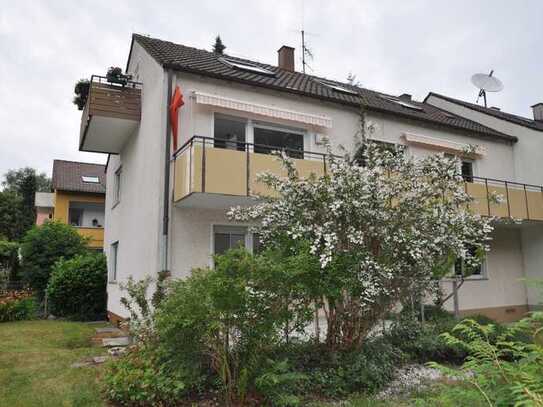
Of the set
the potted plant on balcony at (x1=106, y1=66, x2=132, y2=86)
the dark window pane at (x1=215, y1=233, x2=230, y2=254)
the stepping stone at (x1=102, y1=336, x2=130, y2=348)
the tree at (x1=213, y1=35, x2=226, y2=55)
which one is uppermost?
the tree at (x1=213, y1=35, x2=226, y2=55)

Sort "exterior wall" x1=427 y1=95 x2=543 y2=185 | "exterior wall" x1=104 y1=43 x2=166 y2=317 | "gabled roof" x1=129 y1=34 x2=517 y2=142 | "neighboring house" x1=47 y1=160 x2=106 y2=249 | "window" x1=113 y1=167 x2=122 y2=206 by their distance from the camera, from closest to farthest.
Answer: "exterior wall" x1=104 y1=43 x2=166 y2=317
"gabled roof" x1=129 y1=34 x2=517 y2=142
"window" x1=113 y1=167 x2=122 y2=206
"exterior wall" x1=427 y1=95 x2=543 y2=185
"neighboring house" x1=47 y1=160 x2=106 y2=249

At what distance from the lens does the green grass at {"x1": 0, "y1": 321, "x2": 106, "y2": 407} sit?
6894mm

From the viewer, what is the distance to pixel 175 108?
11695 millimetres

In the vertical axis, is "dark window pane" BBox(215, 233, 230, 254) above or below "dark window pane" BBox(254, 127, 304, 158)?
below

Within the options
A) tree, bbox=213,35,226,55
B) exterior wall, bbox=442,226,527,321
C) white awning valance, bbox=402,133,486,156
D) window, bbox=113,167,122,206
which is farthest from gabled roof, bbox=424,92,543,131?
tree, bbox=213,35,226,55

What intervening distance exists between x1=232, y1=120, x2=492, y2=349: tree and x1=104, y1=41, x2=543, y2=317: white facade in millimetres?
1935

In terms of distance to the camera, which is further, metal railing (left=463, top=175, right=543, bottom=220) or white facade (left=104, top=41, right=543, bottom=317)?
metal railing (left=463, top=175, right=543, bottom=220)

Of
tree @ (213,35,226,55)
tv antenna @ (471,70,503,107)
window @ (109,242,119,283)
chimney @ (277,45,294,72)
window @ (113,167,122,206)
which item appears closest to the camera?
window @ (109,242,119,283)

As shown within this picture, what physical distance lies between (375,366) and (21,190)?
2161 inches

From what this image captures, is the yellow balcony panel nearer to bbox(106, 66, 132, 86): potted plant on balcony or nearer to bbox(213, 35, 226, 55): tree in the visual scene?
bbox(213, 35, 226, 55): tree

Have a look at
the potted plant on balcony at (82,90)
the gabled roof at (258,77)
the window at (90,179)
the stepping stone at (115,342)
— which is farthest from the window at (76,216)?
the stepping stone at (115,342)

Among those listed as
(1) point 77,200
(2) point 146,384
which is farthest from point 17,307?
(1) point 77,200

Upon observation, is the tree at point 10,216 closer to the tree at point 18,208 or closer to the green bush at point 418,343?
the tree at point 18,208

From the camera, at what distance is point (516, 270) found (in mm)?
18391
